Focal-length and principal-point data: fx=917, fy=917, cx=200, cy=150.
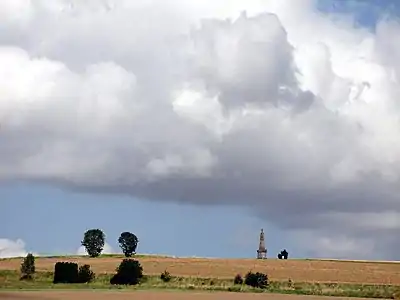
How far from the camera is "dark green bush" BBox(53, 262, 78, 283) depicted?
10658 cm

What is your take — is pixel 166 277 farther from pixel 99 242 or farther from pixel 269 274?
pixel 99 242

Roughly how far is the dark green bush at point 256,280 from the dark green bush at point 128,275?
42.1 ft

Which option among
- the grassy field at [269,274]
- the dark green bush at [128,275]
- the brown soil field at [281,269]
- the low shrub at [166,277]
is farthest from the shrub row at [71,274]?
the brown soil field at [281,269]

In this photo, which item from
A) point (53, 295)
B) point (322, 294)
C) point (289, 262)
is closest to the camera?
point (53, 295)

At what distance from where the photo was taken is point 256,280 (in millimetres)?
104500

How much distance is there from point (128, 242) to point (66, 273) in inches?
2861

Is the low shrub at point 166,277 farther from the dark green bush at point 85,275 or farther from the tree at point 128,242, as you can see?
the tree at point 128,242

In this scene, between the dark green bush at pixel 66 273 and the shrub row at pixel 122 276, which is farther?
the dark green bush at pixel 66 273

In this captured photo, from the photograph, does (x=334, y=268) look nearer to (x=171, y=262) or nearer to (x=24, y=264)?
(x=171, y=262)

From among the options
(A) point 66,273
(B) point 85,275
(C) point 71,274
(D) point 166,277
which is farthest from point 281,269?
(A) point 66,273

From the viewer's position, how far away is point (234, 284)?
104250 mm

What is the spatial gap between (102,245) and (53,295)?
107157 mm

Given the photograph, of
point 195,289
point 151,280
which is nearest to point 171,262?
point 151,280

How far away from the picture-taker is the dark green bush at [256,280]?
104 meters
